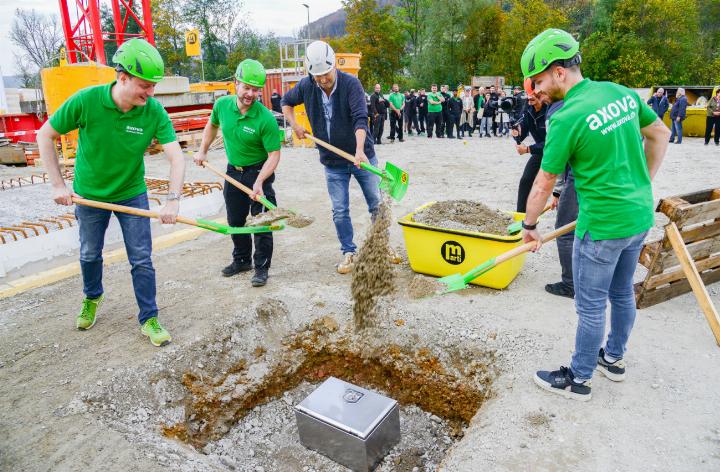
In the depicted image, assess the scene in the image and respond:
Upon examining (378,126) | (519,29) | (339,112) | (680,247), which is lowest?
(680,247)

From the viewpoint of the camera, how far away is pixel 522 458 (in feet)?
8.17

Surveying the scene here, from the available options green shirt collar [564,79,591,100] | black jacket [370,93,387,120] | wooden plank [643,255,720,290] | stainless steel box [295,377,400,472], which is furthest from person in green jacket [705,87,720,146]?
stainless steel box [295,377,400,472]

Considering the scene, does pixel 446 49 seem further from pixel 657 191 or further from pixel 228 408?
pixel 228 408

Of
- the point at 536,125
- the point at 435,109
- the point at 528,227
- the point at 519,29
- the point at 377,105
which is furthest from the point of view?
the point at 519,29

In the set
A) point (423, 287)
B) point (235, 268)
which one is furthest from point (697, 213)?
point (235, 268)

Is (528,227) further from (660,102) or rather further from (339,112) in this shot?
(660,102)

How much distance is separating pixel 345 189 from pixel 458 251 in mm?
1227

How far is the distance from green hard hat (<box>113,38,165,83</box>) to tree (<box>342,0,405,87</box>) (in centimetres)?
3374

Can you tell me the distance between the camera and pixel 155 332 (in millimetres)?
3588

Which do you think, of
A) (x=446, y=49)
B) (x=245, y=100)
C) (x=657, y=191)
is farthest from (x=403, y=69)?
(x=245, y=100)

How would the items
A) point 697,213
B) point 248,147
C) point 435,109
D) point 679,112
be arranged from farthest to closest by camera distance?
point 435,109
point 679,112
point 248,147
point 697,213

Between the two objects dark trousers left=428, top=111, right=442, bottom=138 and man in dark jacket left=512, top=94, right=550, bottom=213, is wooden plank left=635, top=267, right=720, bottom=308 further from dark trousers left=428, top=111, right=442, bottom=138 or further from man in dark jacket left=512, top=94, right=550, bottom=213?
dark trousers left=428, top=111, right=442, bottom=138

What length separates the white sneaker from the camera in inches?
186

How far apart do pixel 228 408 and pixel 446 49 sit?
34.4 meters
